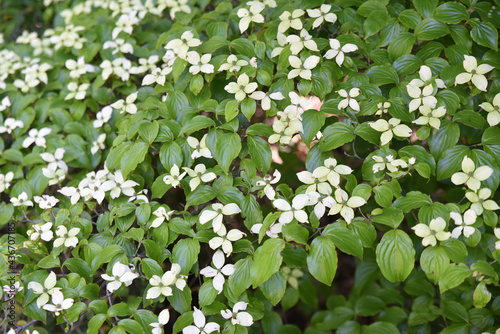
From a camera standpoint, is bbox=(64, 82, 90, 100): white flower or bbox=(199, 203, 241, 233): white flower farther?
bbox=(64, 82, 90, 100): white flower

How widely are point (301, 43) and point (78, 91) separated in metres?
1.17

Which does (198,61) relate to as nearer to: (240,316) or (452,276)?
(240,316)

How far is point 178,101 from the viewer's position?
1.61 metres

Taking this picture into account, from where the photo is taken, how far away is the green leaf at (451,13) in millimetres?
1519

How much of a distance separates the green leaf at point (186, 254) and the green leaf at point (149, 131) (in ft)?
1.37

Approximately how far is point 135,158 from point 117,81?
673mm

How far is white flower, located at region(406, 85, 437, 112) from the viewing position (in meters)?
1.36

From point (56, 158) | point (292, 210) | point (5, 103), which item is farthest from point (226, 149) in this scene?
point (5, 103)

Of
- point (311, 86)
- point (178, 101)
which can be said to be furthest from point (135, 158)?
point (311, 86)

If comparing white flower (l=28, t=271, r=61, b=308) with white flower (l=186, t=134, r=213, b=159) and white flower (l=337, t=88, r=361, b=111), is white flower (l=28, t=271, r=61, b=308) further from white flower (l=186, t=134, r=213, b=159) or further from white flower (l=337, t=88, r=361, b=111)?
white flower (l=337, t=88, r=361, b=111)

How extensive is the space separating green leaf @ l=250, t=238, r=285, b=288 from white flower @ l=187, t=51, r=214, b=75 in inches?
28.6

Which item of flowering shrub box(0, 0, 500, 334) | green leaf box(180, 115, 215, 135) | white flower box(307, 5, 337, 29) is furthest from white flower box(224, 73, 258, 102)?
white flower box(307, 5, 337, 29)

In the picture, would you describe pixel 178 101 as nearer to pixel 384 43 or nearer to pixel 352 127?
pixel 352 127

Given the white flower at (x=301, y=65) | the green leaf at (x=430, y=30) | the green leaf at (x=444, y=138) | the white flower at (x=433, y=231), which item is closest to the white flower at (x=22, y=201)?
the white flower at (x=301, y=65)
